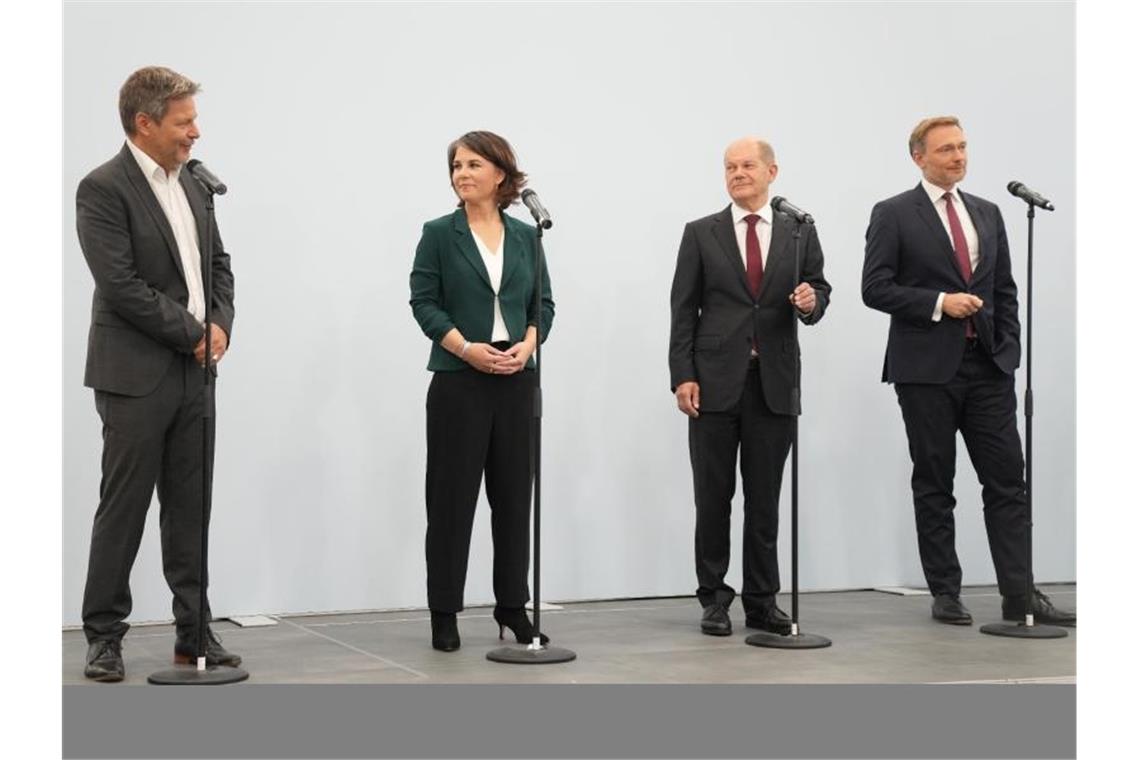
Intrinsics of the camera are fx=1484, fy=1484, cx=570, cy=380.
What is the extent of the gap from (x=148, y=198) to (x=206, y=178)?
0.28m

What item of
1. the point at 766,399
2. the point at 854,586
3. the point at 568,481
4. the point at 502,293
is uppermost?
the point at 502,293

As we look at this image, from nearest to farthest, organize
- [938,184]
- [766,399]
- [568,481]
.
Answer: [766,399]
[938,184]
[568,481]

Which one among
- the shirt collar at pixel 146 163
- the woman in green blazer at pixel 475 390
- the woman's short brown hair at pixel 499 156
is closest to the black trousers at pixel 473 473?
the woman in green blazer at pixel 475 390

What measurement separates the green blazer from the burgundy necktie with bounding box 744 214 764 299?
77 centimetres

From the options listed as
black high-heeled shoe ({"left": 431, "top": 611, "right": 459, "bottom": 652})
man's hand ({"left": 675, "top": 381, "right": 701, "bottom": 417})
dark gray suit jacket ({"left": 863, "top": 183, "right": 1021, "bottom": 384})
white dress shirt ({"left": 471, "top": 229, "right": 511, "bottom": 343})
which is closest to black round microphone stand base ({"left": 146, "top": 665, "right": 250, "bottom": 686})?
black high-heeled shoe ({"left": 431, "top": 611, "right": 459, "bottom": 652})

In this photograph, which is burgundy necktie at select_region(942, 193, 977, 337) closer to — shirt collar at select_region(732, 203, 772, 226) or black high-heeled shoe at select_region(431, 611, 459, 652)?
shirt collar at select_region(732, 203, 772, 226)

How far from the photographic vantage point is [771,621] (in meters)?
4.70

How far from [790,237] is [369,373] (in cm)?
161

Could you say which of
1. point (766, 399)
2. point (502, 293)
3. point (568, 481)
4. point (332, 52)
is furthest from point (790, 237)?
point (332, 52)

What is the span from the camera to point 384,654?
→ 4.34m

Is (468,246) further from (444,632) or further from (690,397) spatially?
(444,632)

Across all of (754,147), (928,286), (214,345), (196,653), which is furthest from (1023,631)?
(214,345)

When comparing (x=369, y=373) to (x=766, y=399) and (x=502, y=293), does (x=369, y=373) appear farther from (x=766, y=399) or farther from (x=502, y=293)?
(x=766, y=399)

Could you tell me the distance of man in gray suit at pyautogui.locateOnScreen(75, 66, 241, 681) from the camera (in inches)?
150
